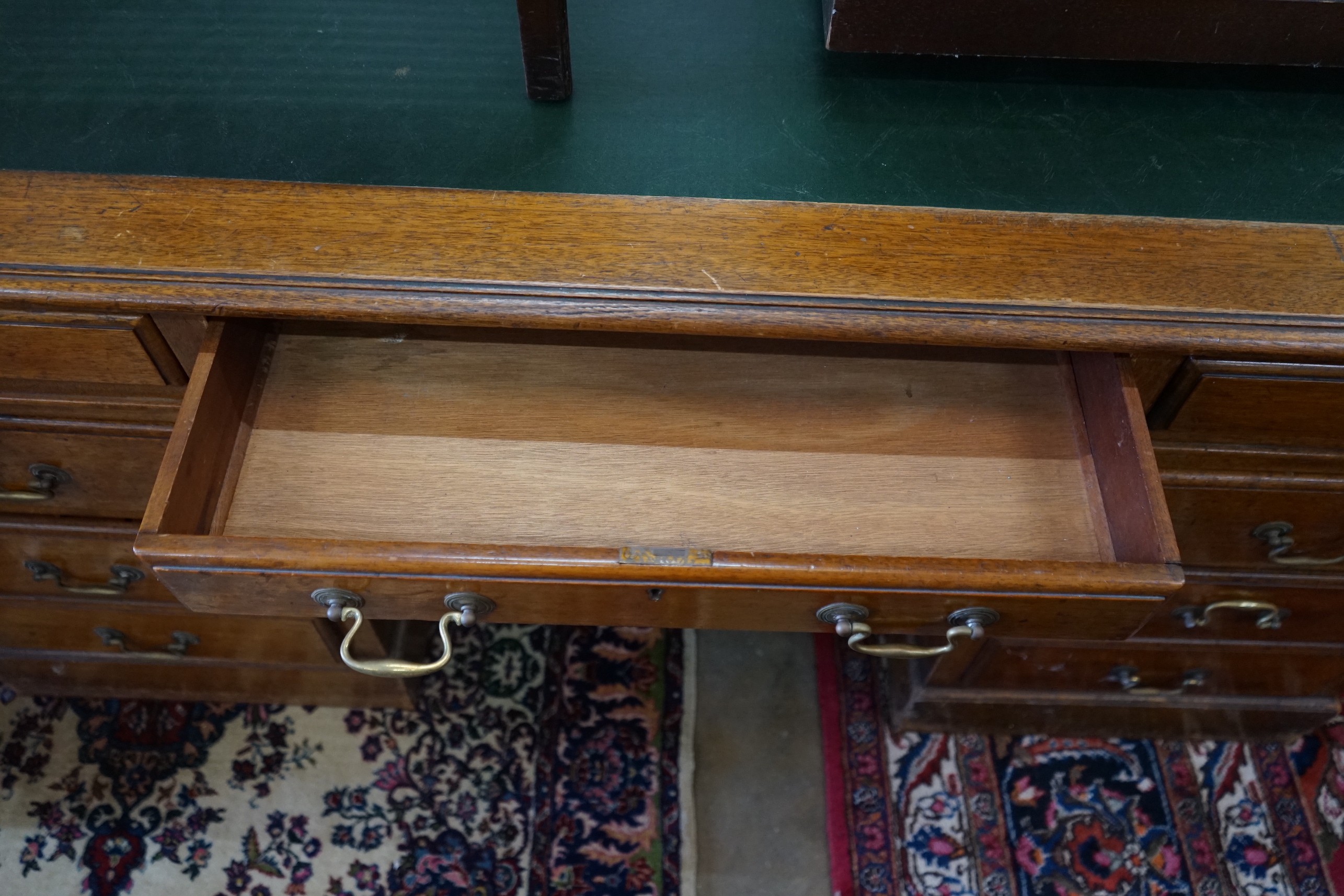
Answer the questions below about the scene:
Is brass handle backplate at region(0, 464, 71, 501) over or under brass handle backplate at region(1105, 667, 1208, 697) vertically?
over

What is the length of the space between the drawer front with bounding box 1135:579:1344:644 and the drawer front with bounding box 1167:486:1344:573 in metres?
0.04

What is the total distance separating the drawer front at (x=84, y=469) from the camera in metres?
0.83

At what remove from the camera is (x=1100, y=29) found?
0.84 m

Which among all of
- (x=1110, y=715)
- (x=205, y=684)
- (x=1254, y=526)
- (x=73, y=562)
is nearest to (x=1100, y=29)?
(x=1254, y=526)

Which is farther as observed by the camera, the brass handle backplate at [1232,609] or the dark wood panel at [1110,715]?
the dark wood panel at [1110,715]

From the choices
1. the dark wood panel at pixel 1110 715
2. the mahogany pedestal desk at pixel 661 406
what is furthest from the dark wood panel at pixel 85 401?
the dark wood panel at pixel 1110 715

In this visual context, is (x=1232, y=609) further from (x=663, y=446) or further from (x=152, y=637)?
(x=152, y=637)

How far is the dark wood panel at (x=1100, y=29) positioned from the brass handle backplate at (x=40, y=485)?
2.60 ft

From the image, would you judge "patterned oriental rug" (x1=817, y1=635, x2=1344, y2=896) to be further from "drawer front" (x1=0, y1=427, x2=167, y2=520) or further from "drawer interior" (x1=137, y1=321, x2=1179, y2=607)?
"drawer front" (x1=0, y1=427, x2=167, y2=520)

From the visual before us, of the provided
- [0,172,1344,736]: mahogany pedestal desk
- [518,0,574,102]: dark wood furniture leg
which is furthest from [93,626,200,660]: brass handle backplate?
[518,0,574,102]: dark wood furniture leg

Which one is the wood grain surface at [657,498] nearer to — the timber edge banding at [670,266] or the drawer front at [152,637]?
the timber edge banding at [670,266]

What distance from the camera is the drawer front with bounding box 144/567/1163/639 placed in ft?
2.14

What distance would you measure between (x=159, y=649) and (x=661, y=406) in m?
0.72

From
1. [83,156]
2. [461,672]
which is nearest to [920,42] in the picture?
[83,156]
